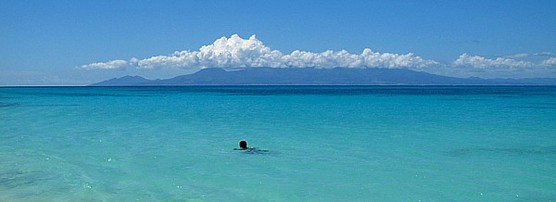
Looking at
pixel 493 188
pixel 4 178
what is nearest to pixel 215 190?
pixel 4 178

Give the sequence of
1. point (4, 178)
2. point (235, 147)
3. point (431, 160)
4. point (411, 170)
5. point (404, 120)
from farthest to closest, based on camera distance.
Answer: point (404, 120)
point (235, 147)
point (431, 160)
point (411, 170)
point (4, 178)

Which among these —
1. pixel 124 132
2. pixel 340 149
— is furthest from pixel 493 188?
pixel 124 132

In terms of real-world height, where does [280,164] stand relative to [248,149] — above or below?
below

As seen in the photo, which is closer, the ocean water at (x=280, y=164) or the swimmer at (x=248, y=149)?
the ocean water at (x=280, y=164)

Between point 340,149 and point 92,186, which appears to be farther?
point 340,149

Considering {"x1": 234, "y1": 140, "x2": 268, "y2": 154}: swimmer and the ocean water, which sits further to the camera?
{"x1": 234, "y1": 140, "x2": 268, "y2": 154}: swimmer

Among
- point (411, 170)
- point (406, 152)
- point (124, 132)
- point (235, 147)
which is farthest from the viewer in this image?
point (124, 132)

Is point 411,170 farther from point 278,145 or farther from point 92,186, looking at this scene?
point 92,186

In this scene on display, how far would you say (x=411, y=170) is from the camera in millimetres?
18719

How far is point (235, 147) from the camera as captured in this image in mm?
24516

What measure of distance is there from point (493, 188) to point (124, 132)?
73.6ft

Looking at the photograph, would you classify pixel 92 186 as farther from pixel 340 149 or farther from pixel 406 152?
pixel 406 152

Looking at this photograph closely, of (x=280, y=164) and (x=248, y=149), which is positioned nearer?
(x=280, y=164)

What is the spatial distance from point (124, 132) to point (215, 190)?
17278 millimetres
